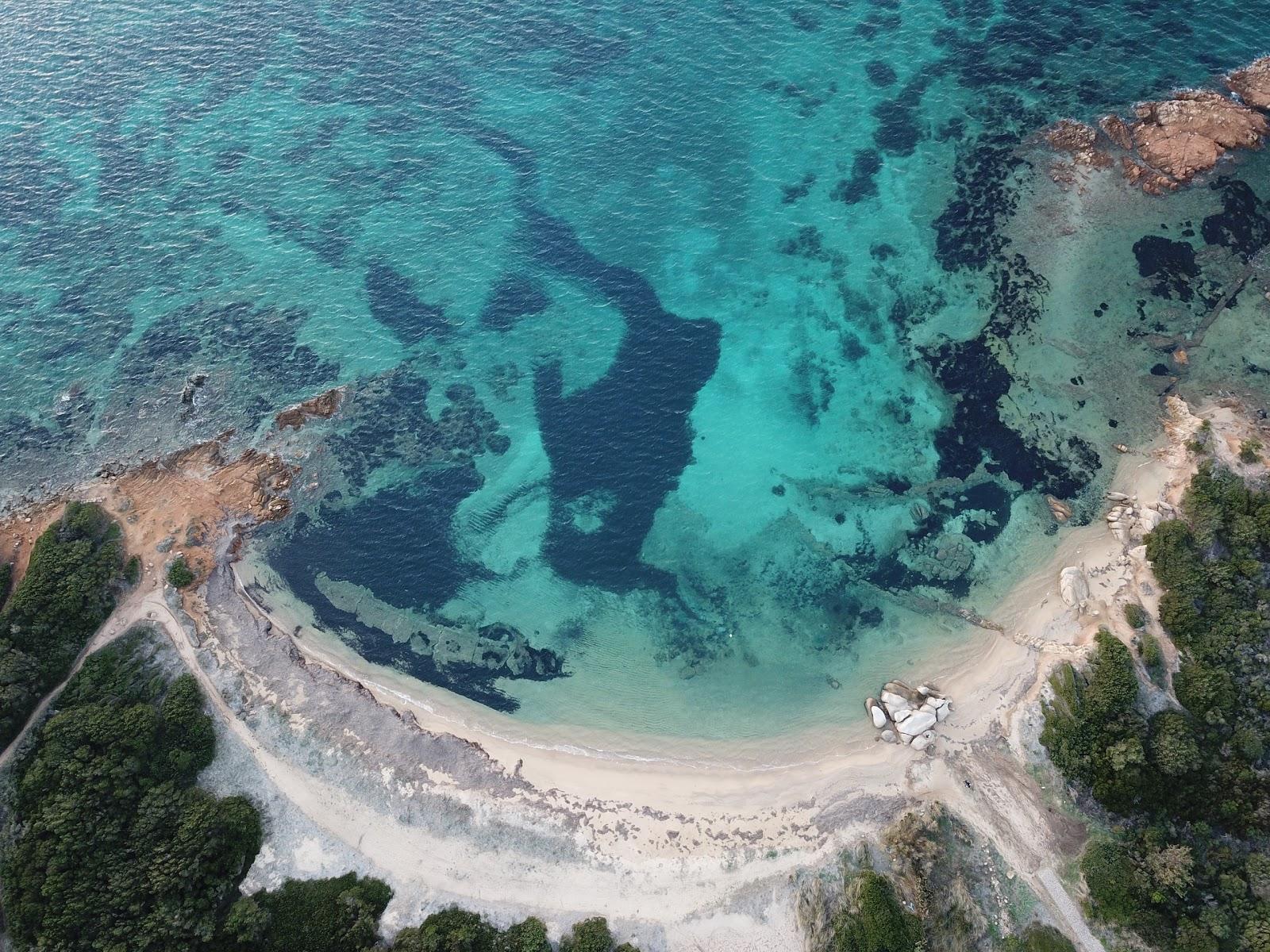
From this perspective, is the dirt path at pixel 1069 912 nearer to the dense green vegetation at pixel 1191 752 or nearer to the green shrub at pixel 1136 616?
the dense green vegetation at pixel 1191 752

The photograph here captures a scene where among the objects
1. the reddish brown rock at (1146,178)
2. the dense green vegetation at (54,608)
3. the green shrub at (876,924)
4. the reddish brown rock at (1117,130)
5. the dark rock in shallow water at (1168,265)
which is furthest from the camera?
the reddish brown rock at (1117,130)

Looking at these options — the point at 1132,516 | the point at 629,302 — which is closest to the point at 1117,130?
the point at 1132,516

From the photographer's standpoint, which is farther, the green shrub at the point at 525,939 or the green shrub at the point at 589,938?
the green shrub at the point at 525,939

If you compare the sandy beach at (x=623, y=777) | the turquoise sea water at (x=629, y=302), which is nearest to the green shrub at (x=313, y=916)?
the sandy beach at (x=623, y=777)

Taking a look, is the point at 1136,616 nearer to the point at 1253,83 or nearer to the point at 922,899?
the point at 922,899

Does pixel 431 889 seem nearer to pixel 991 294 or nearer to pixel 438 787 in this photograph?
pixel 438 787

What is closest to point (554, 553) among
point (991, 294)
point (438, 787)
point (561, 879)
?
point (438, 787)
